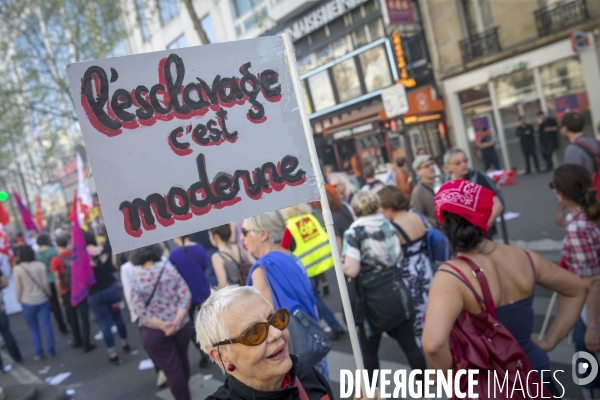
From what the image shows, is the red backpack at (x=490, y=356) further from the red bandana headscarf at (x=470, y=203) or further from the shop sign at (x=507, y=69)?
the shop sign at (x=507, y=69)

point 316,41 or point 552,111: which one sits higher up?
point 316,41

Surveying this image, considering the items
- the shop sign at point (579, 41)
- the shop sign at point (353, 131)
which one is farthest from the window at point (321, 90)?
the shop sign at point (579, 41)

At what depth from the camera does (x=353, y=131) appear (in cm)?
2042

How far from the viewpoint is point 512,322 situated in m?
2.17

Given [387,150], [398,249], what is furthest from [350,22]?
[398,249]

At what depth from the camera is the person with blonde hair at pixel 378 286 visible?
363 centimetres

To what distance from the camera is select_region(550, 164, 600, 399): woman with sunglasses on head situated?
268 centimetres

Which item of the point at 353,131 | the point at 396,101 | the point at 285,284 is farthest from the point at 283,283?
the point at 353,131

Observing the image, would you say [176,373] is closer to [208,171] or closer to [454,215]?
[208,171]

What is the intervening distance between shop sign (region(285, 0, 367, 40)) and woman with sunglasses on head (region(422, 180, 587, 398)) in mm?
18916

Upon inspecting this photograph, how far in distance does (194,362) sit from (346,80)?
57.2 ft

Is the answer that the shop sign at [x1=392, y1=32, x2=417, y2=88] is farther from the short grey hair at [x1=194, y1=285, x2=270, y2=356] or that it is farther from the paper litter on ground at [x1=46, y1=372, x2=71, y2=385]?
the short grey hair at [x1=194, y1=285, x2=270, y2=356]

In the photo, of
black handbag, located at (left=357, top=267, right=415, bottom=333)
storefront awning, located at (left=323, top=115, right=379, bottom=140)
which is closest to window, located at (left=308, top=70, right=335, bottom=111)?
storefront awning, located at (left=323, top=115, right=379, bottom=140)

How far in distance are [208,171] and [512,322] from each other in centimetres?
Result: 155
